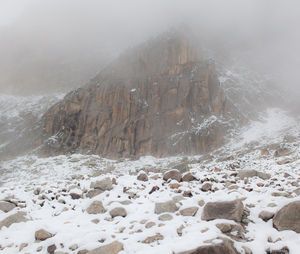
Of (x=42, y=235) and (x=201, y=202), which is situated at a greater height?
(x=42, y=235)

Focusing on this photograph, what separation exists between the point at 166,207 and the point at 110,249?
70.3 inches

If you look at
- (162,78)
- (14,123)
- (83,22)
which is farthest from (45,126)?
(83,22)

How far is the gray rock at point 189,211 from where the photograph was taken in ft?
15.1

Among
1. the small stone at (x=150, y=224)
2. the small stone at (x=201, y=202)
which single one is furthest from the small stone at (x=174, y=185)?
the small stone at (x=150, y=224)

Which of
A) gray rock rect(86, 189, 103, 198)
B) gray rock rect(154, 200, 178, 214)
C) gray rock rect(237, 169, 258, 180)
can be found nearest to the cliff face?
gray rock rect(237, 169, 258, 180)

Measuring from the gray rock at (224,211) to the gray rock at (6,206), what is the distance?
16.1 ft

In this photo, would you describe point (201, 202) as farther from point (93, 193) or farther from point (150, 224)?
point (93, 193)

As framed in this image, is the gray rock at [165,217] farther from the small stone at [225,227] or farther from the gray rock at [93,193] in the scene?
the gray rock at [93,193]

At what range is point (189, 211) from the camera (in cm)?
464

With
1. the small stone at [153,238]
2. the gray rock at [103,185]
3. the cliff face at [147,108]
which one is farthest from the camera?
the cliff face at [147,108]

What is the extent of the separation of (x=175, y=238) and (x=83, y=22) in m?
92.1

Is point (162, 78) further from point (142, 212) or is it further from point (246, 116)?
point (142, 212)

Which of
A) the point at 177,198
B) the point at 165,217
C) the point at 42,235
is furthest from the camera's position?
the point at 177,198

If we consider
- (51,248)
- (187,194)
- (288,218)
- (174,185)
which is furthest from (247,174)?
(51,248)
